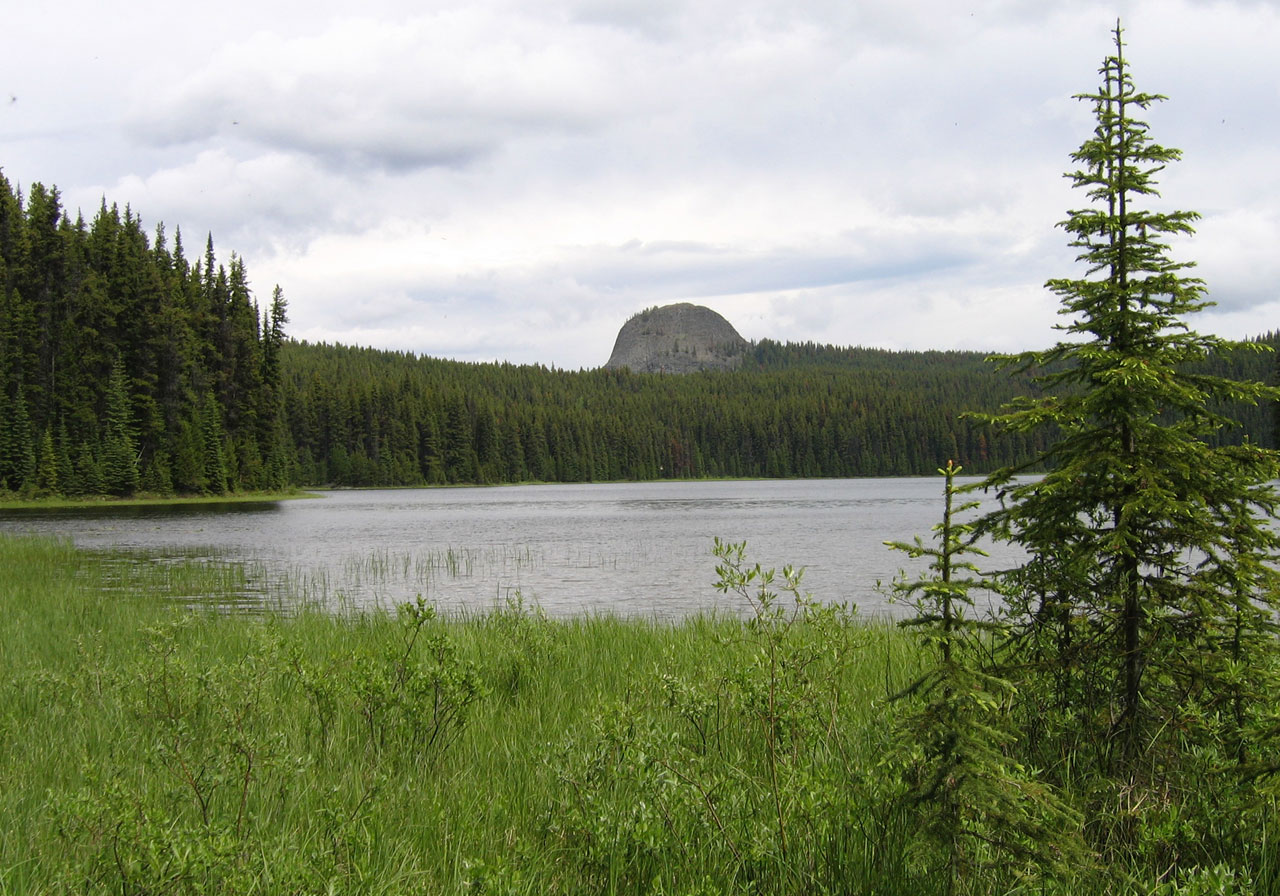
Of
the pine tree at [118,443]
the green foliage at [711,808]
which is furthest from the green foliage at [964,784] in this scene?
the pine tree at [118,443]

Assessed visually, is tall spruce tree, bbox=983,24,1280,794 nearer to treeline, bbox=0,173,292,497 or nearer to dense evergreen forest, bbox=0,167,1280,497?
dense evergreen forest, bbox=0,167,1280,497

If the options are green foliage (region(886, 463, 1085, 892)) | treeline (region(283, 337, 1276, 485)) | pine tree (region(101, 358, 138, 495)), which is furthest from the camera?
treeline (region(283, 337, 1276, 485))

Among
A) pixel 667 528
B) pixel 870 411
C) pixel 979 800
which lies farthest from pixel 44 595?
pixel 870 411

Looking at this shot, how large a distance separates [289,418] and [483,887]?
126740 mm

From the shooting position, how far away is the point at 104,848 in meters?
3.99

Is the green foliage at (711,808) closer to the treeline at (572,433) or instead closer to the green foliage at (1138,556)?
the green foliage at (1138,556)

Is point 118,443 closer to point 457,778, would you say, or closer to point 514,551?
point 514,551

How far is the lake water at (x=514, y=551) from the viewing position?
2091 centimetres

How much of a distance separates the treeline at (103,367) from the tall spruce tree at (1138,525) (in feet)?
240

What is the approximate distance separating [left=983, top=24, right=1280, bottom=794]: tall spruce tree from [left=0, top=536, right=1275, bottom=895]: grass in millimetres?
1140

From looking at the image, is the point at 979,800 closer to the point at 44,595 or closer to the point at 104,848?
the point at 104,848

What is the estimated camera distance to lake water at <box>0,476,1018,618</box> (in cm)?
2091

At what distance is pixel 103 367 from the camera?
71125 mm

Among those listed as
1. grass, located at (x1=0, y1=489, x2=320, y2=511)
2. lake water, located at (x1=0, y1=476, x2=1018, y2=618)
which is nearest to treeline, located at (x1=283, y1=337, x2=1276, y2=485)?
grass, located at (x1=0, y1=489, x2=320, y2=511)
